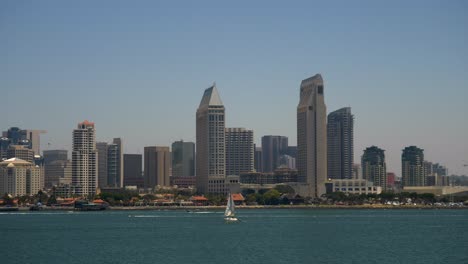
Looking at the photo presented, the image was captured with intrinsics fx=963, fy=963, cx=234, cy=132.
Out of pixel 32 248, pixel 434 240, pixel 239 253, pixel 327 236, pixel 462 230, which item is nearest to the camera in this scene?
pixel 239 253

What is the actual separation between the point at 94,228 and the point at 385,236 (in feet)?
168

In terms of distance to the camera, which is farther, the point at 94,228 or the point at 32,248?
the point at 94,228

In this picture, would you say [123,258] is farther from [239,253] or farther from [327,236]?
[327,236]

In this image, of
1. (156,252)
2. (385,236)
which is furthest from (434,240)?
(156,252)

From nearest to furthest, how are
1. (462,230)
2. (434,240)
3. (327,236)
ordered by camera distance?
(434,240), (327,236), (462,230)

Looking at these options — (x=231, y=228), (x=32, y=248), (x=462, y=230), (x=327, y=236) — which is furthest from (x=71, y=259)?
(x=462, y=230)

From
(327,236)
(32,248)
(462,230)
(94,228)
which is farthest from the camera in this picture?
(94,228)

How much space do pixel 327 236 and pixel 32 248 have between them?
4064 centimetres

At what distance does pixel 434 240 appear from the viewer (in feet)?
401

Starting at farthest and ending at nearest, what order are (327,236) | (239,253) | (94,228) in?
(94,228)
(327,236)
(239,253)

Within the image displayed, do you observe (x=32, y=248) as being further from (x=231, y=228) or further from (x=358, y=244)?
(x=231, y=228)

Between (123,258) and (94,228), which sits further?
(94,228)

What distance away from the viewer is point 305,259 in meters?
94.9

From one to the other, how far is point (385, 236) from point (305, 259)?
38.9 meters
